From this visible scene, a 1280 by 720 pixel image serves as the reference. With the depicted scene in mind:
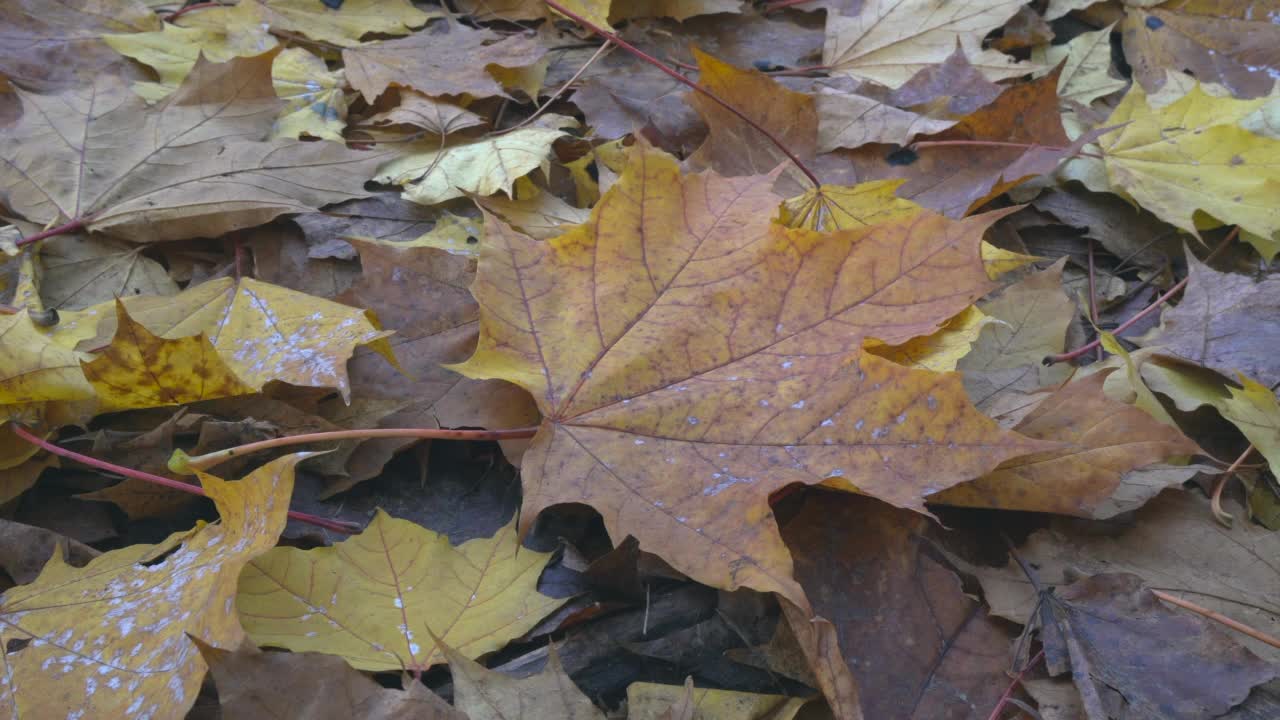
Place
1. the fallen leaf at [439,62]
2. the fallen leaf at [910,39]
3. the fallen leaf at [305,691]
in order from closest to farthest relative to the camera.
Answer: the fallen leaf at [305,691]
the fallen leaf at [439,62]
the fallen leaf at [910,39]

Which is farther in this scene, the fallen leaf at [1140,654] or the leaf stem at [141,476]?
the leaf stem at [141,476]

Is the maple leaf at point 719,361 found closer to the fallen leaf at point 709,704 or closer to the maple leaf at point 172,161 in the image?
the fallen leaf at point 709,704

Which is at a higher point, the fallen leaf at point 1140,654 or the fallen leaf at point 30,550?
the fallen leaf at point 1140,654

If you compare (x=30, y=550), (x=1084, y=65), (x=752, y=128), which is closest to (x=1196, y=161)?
(x=1084, y=65)

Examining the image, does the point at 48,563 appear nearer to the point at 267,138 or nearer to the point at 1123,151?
the point at 267,138

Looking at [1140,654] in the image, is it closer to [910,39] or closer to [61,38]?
[910,39]

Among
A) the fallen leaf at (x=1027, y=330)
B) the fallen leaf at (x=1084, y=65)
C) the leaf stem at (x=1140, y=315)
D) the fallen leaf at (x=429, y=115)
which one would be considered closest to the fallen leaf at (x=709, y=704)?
the fallen leaf at (x=1027, y=330)

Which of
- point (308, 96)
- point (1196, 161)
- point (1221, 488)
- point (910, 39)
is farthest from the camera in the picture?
point (910, 39)

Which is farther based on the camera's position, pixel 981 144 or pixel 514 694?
pixel 981 144
